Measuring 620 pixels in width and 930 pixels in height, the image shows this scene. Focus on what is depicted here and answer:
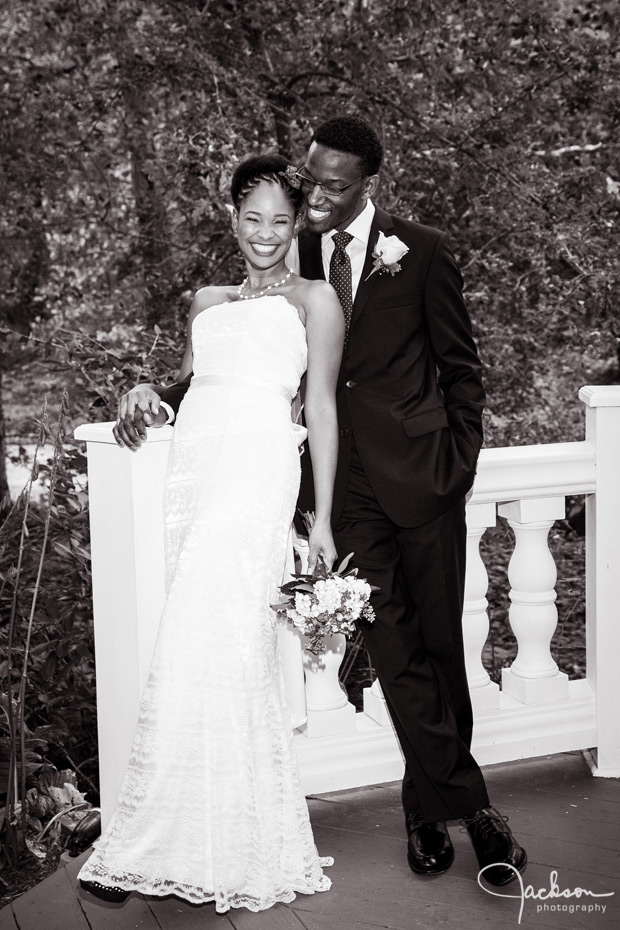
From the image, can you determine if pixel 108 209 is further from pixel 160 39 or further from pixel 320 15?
pixel 320 15

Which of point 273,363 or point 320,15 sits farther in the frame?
point 320,15

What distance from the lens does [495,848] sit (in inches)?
109

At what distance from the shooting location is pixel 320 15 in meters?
6.77

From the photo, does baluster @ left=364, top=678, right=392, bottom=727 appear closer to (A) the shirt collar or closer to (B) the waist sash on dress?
(B) the waist sash on dress

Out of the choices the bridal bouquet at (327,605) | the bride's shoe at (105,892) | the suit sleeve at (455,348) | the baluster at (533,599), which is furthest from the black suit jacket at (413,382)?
the bride's shoe at (105,892)

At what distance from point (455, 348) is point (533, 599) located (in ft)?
3.48

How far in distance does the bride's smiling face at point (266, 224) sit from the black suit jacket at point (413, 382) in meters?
0.24

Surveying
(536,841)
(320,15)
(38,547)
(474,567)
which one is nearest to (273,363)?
(474,567)

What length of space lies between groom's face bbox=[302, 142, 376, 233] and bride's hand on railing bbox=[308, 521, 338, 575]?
0.82 m

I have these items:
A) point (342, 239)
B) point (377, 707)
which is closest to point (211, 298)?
point (342, 239)

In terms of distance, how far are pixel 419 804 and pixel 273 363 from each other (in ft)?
4.21

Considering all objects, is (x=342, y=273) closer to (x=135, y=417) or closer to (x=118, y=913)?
(x=135, y=417)

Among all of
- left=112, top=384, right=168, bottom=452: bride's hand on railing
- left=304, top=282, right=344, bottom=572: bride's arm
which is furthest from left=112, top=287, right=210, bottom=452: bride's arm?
left=304, top=282, right=344, bottom=572: bride's arm
